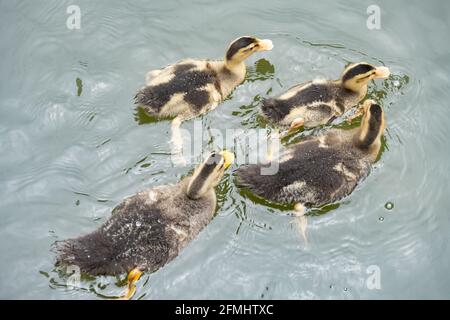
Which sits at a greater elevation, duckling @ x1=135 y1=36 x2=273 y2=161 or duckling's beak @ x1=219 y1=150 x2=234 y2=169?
duckling @ x1=135 y1=36 x2=273 y2=161

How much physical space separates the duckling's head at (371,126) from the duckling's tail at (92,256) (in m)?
2.01

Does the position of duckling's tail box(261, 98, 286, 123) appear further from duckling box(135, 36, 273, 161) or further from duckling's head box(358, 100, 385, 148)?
duckling's head box(358, 100, 385, 148)

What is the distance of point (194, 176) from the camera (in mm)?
4602

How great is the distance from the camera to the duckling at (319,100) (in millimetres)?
5102

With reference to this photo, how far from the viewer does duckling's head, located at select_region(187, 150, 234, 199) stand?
4.57 metres

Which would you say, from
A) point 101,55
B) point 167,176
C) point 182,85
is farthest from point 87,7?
point 167,176

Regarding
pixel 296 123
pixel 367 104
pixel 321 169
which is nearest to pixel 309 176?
pixel 321 169

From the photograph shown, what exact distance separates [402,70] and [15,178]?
339 centimetres

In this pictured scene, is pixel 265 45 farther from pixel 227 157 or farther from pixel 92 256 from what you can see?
pixel 92 256

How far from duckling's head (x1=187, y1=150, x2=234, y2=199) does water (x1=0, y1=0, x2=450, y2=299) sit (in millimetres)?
323

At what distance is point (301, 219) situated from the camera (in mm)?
4848

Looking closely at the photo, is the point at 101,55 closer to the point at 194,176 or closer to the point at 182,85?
the point at 182,85

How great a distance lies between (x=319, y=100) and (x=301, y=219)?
38.3 inches

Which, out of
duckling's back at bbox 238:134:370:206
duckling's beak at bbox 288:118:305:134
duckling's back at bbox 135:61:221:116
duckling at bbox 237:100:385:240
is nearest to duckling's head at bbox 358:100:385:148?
duckling at bbox 237:100:385:240
